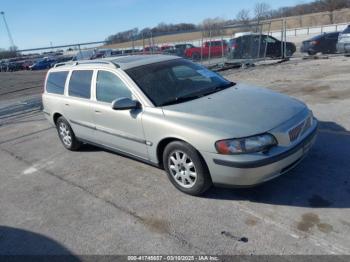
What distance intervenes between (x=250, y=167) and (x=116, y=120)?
2.10m

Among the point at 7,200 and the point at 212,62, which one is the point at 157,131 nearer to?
the point at 7,200

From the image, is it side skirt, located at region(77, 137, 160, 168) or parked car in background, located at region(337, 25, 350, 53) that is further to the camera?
parked car in background, located at region(337, 25, 350, 53)

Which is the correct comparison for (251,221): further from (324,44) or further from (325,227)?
(324,44)

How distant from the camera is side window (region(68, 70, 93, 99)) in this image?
5225 mm

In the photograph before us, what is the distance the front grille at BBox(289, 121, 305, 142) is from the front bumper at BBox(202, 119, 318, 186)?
7 cm

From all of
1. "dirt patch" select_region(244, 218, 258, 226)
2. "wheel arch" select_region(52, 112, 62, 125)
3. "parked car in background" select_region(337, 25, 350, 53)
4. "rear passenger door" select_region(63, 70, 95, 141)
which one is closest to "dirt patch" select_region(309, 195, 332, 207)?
"dirt patch" select_region(244, 218, 258, 226)

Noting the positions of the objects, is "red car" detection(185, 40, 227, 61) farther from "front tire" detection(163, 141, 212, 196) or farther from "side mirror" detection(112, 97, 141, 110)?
"front tire" detection(163, 141, 212, 196)

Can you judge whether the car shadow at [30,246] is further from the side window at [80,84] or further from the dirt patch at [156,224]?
the side window at [80,84]

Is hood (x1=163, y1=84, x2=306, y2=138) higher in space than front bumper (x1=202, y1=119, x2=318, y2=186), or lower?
higher

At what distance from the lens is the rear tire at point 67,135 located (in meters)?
5.97

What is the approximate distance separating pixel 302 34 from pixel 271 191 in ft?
134

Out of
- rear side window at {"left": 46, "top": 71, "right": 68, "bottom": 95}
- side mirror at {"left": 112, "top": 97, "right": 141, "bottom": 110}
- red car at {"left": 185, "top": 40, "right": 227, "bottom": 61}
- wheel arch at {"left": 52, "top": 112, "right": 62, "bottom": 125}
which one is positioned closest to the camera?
side mirror at {"left": 112, "top": 97, "right": 141, "bottom": 110}

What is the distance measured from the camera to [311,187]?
12.7ft

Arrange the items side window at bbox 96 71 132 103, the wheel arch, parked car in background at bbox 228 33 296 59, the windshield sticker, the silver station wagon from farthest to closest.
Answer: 1. parked car in background at bbox 228 33 296 59
2. the wheel arch
3. the windshield sticker
4. side window at bbox 96 71 132 103
5. the silver station wagon
